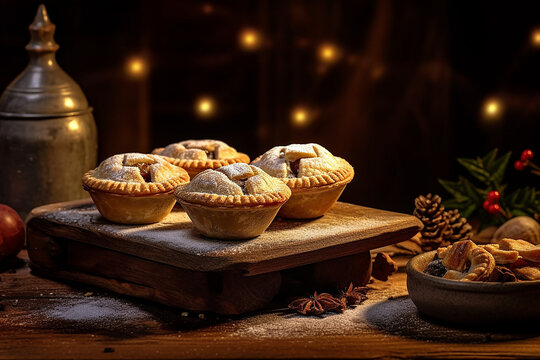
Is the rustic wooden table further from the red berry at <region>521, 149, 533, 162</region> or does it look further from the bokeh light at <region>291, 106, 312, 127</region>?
the bokeh light at <region>291, 106, 312, 127</region>

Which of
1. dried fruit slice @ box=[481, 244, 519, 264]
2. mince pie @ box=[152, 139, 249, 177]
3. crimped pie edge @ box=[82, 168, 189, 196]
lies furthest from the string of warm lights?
dried fruit slice @ box=[481, 244, 519, 264]

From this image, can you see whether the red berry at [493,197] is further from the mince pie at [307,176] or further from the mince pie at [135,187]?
the mince pie at [135,187]

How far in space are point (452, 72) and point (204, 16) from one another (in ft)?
3.70

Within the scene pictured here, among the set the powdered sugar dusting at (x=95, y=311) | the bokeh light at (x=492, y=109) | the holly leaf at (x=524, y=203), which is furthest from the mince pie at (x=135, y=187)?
the bokeh light at (x=492, y=109)

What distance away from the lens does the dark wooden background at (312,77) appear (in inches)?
176

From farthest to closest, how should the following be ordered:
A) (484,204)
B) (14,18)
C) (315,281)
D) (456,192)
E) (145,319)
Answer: (14,18)
(456,192)
(484,204)
(315,281)
(145,319)

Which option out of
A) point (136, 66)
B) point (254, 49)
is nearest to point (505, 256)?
point (254, 49)

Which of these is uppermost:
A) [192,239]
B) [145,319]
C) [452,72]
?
[452,72]

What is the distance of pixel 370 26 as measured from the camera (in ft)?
14.9

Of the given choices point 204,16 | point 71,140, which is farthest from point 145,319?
point 204,16

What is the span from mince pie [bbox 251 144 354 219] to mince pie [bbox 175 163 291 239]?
0.14 metres

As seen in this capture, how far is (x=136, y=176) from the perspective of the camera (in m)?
3.29

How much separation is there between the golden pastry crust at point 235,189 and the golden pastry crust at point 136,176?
0.41 ft

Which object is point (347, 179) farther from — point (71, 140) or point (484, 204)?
point (71, 140)
